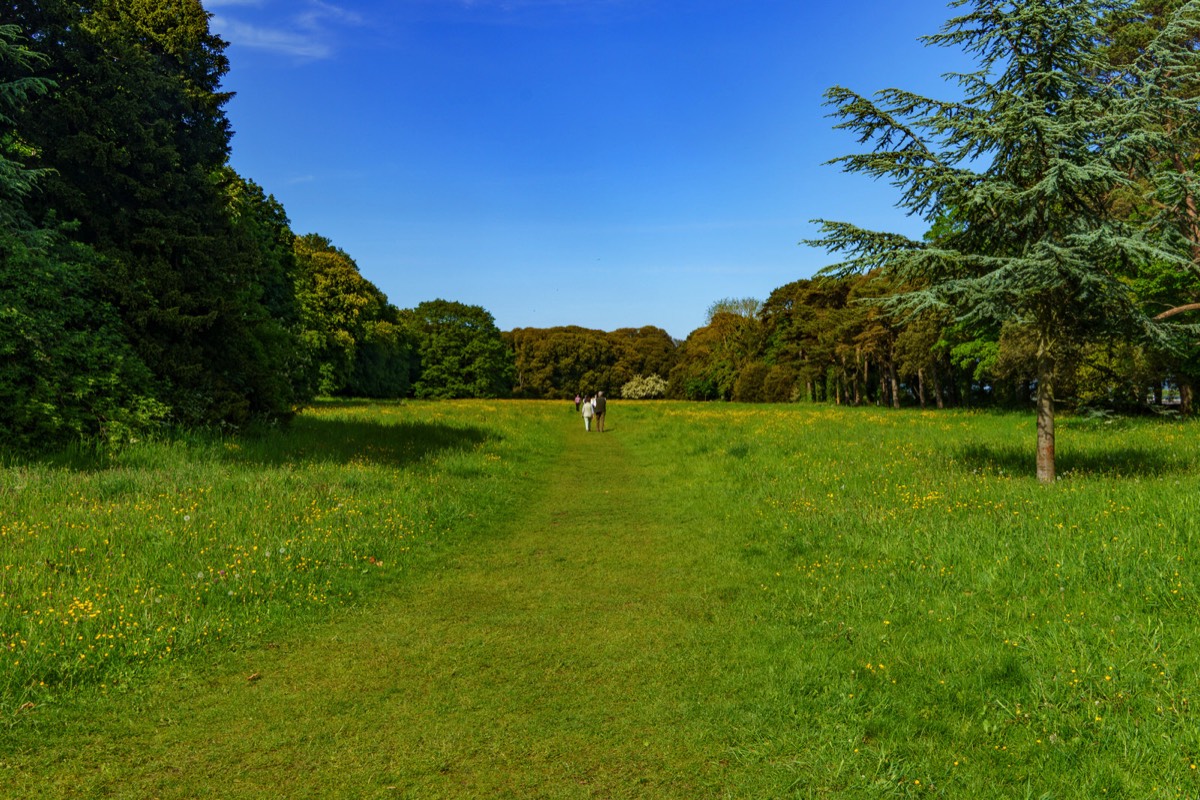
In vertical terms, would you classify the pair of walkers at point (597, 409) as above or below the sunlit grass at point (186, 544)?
above

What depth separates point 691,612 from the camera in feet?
24.1

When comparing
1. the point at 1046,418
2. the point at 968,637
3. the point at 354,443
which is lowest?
the point at 968,637

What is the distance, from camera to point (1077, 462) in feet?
45.5

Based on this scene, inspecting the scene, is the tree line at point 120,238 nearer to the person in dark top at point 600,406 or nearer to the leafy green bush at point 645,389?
the person in dark top at point 600,406

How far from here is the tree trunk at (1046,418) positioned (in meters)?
11.7

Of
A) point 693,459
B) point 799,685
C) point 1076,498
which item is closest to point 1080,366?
point 693,459

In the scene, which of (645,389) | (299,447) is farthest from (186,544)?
(645,389)

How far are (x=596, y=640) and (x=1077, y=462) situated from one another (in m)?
13.1

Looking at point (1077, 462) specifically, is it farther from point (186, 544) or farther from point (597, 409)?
point (597, 409)

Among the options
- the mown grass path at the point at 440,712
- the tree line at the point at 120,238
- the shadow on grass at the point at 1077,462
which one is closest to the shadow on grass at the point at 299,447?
the tree line at the point at 120,238

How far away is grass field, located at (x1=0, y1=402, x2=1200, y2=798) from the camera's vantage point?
436 centimetres

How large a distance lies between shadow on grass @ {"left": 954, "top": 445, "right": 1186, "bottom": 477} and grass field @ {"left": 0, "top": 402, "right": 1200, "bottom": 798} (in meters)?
A: 0.34

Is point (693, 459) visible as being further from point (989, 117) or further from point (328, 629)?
point (328, 629)

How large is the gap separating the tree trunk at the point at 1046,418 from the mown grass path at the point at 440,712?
8098mm
